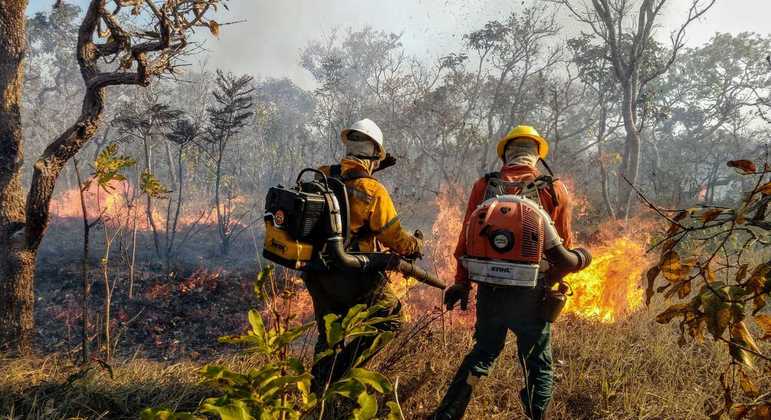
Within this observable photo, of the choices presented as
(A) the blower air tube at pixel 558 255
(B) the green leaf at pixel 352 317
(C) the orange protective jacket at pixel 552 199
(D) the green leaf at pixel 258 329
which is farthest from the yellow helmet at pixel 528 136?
(D) the green leaf at pixel 258 329

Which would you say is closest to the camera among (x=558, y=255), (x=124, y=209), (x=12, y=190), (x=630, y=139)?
(x=558, y=255)

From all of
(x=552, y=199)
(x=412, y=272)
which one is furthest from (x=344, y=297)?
(x=552, y=199)

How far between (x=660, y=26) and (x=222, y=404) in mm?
13043

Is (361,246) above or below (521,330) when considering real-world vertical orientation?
above

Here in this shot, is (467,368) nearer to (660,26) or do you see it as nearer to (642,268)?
(642,268)

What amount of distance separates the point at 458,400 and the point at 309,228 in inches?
48.9

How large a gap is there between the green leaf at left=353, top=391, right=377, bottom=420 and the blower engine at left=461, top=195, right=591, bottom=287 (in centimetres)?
129

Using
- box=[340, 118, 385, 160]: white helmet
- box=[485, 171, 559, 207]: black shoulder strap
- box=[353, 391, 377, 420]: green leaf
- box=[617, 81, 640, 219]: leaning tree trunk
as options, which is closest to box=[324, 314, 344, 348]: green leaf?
box=[353, 391, 377, 420]: green leaf

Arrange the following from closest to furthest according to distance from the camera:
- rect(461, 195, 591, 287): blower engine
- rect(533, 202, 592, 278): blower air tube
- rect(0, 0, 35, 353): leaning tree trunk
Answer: rect(461, 195, 591, 287): blower engine → rect(533, 202, 592, 278): blower air tube → rect(0, 0, 35, 353): leaning tree trunk

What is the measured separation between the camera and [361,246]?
265 cm

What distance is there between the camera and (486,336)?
2373 mm

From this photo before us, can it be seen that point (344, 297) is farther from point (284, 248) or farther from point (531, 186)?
point (531, 186)

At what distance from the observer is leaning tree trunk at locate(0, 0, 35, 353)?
130 inches

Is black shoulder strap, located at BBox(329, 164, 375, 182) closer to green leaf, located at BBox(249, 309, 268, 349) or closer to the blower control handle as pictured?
the blower control handle
